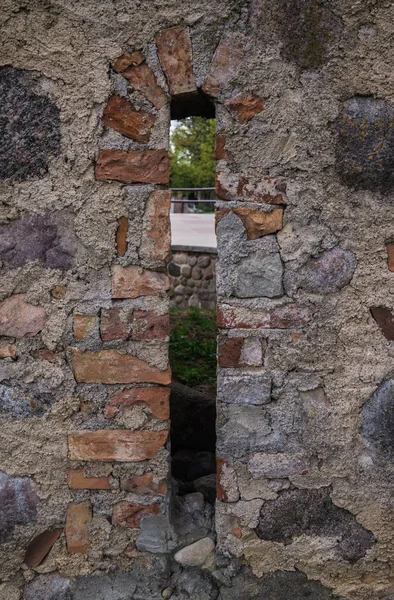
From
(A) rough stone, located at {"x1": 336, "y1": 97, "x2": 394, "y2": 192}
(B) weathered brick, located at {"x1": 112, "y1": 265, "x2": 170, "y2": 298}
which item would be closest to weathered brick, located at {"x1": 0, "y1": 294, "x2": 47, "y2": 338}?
(B) weathered brick, located at {"x1": 112, "y1": 265, "x2": 170, "y2": 298}

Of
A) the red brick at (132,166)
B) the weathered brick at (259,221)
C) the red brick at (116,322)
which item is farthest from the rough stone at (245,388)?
the red brick at (132,166)

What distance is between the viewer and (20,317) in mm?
1620

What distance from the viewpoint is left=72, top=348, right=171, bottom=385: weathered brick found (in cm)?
164

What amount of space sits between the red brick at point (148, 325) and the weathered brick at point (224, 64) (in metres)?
0.69

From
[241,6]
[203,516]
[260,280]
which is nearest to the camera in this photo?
[241,6]

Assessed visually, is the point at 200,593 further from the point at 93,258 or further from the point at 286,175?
the point at 286,175

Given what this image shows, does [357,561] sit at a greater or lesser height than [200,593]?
greater

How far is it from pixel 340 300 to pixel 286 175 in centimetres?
42

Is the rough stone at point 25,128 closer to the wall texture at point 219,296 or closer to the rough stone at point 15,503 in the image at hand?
the wall texture at point 219,296

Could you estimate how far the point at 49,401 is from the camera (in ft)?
5.46

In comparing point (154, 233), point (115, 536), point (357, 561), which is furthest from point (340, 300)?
point (115, 536)

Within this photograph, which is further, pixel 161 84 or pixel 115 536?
pixel 115 536

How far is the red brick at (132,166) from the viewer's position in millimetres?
1561

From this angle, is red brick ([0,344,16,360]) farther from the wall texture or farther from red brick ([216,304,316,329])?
red brick ([216,304,316,329])
